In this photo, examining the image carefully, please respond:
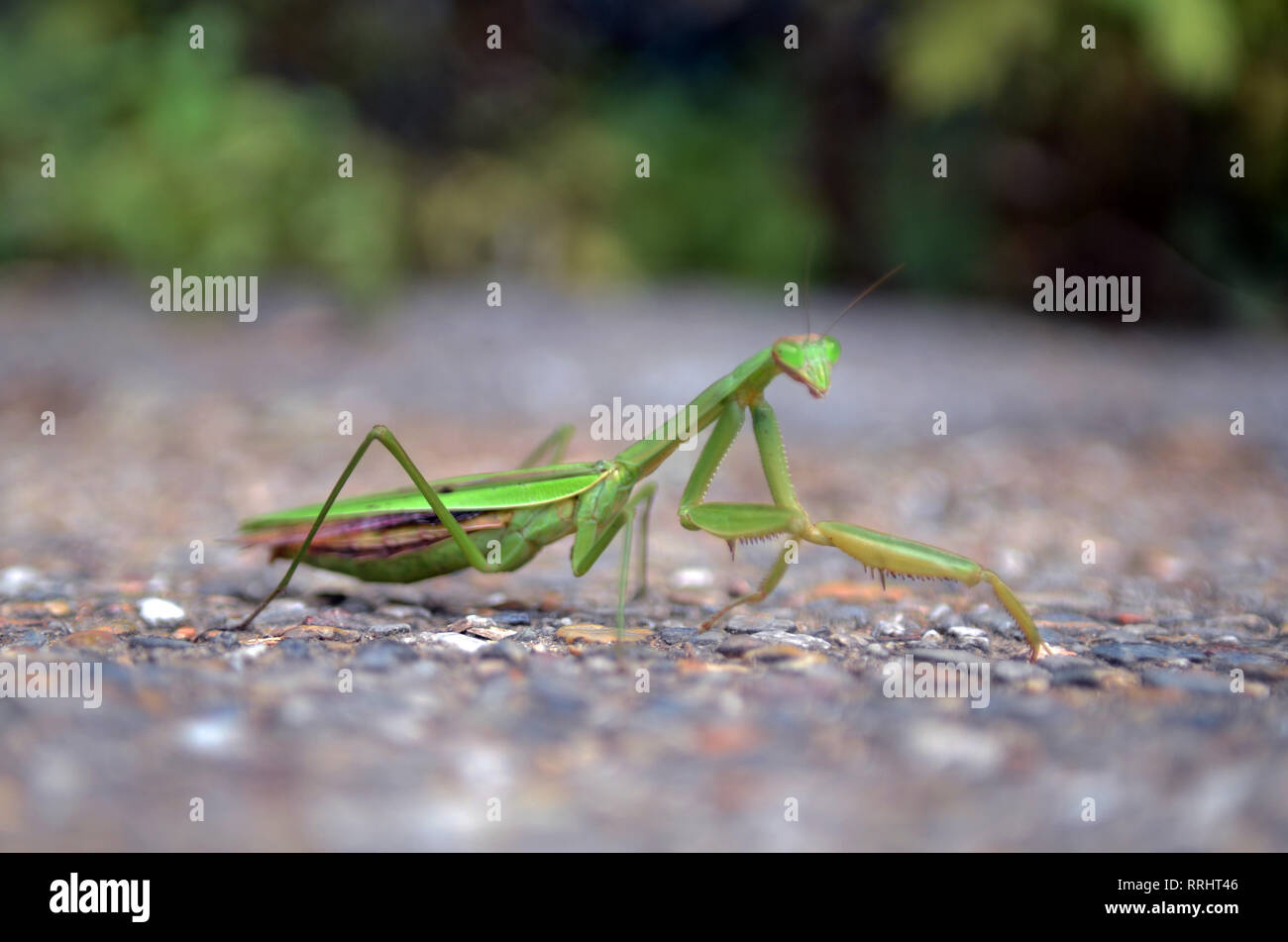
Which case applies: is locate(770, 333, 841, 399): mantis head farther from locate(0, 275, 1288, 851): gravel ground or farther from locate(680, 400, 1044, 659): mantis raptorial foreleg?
locate(0, 275, 1288, 851): gravel ground

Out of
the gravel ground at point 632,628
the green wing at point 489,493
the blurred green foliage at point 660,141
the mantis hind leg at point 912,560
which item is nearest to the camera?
the gravel ground at point 632,628

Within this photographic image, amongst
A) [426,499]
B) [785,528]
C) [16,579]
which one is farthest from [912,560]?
[16,579]

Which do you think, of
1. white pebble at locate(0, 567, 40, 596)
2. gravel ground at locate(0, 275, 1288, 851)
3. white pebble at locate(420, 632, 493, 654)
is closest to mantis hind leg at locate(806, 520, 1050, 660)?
gravel ground at locate(0, 275, 1288, 851)

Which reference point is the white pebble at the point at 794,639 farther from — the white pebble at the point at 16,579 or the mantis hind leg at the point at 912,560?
the white pebble at the point at 16,579

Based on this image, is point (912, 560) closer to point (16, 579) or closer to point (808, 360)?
point (808, 360)

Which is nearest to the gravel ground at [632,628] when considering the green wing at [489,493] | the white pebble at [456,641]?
the white pebble at [456,641]
